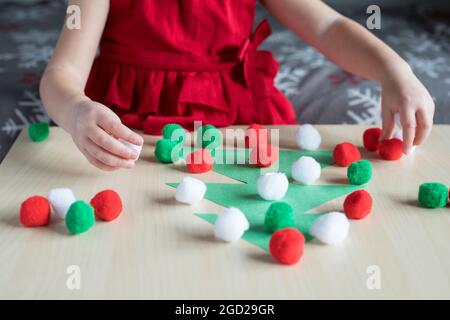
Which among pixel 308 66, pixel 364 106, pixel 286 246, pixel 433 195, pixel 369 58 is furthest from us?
pixel 308 66

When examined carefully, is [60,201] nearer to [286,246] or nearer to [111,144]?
[111,144]

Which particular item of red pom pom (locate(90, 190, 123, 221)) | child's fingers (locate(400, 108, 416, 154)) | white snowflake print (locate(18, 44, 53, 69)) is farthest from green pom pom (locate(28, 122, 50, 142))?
white snowflake print (locate(18, 44, 53, 69))

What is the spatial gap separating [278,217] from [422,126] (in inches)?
11.5

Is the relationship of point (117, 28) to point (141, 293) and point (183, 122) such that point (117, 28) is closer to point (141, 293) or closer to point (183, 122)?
point (183, 122)

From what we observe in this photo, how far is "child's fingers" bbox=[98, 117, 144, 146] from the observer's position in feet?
2.23

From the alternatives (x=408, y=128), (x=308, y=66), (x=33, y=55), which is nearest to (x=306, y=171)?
(x=408, y=128)

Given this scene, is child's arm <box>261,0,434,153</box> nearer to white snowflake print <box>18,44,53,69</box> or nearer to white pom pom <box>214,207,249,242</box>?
white pom pom <box>214,207,249,242</box>

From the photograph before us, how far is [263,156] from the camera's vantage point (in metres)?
0.76

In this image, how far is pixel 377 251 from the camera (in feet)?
1.89

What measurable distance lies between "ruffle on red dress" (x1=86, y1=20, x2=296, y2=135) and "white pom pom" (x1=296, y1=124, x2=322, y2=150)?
0.53 feet

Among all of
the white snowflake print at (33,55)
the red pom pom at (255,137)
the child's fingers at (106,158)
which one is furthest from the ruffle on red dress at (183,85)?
the white snowflake print at (33,55)

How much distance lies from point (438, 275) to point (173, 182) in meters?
0.31

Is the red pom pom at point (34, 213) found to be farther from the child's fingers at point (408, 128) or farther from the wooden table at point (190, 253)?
the child's fingers at point (408, 128)
